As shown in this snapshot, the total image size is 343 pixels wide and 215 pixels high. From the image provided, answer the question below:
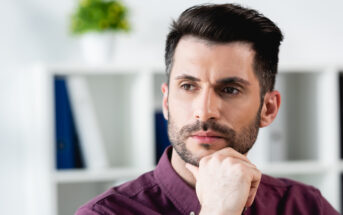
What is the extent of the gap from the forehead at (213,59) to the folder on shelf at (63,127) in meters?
1.09

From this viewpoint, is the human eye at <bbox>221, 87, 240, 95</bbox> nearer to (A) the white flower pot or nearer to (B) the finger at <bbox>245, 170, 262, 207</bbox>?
(B) the finger at <bbox>245, 170, 262, 207</bbox>

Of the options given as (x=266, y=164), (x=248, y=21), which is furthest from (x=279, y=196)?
(x=266, y=164)

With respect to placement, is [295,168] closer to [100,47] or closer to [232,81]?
[100,47]

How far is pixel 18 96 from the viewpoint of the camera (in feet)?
8.57

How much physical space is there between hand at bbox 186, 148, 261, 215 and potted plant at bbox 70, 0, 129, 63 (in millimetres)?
1322

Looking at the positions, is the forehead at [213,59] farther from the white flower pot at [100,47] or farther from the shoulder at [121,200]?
the white flower pot at [100,47]

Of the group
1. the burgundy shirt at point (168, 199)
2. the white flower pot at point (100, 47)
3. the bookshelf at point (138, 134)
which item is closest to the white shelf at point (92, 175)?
the bookshelf at point (138, 134)

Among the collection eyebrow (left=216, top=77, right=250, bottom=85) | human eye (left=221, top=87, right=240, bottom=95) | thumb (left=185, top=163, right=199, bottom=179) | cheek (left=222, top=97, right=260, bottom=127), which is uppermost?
eyebrow (left=216, top=77, right=250, bottom=85)

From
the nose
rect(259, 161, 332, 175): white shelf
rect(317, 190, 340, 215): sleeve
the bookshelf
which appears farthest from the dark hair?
rect(259, 161, 332, 175): white shelf

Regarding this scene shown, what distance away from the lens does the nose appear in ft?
4.29

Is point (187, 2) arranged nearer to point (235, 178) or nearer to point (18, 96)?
point (18, 96)

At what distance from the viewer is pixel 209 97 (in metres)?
1.32

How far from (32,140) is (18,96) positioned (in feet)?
0.98

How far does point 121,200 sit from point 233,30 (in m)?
0.51
